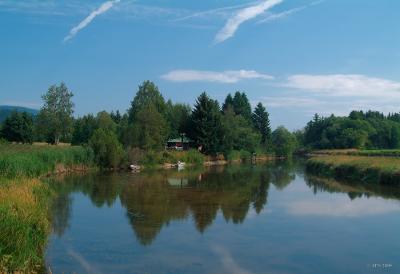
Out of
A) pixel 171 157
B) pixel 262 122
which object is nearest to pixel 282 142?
pixel 262 122

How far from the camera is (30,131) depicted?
7781cm

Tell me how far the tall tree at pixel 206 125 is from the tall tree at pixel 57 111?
18.2 m

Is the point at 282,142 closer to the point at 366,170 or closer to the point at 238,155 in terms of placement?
the point at 238,155

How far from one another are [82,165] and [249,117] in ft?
197

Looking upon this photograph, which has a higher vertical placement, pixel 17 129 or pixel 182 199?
pixel 17 129

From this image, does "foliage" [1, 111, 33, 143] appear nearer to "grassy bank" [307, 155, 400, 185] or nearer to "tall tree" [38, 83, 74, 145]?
"tall tree" [38, 83, 74, 145]

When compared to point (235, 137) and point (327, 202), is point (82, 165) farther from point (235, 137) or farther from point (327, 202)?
point (235, 137)

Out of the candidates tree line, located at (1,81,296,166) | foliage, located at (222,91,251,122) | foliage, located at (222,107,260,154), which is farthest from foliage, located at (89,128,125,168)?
foliage, located at (222,91,251,122)

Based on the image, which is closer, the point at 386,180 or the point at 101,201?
the point at 101,201

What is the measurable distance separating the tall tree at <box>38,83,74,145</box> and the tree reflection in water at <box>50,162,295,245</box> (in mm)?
27488

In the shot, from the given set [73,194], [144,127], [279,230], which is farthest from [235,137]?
[279,230]

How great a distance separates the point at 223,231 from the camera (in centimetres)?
1873

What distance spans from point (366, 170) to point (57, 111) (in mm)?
44615

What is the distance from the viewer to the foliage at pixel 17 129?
7619cm
